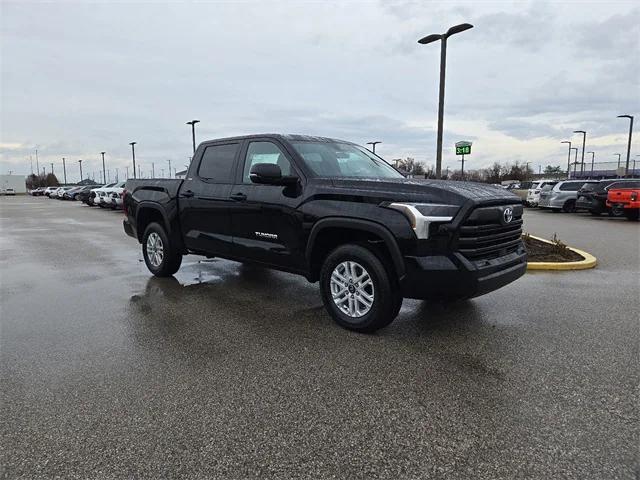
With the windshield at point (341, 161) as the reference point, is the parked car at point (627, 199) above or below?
below

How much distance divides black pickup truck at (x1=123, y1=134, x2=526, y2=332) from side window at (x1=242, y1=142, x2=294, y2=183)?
0.01 m

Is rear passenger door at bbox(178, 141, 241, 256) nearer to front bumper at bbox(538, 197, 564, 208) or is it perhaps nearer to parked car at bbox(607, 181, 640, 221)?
parked car at bbox(607, 181, 640, 221)

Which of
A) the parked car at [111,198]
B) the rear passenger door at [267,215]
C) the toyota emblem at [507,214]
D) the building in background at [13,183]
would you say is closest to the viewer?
the toyota emblem at [507,214]

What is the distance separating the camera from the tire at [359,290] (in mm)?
4422

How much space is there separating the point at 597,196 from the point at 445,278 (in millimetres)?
18618

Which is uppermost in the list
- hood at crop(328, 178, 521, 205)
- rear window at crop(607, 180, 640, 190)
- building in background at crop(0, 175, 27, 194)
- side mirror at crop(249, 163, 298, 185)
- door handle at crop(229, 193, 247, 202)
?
side mirror at crop(249, 163, 298, 185)

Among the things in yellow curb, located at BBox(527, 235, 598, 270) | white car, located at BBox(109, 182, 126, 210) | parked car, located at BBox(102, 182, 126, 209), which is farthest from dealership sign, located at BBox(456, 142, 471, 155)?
parked car, located at BBox(102, 182, 126, 209)

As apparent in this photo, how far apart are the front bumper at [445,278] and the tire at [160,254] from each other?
13.2ft

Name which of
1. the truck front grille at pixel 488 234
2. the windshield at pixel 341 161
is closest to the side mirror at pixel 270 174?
the windshield at pixel 341 161

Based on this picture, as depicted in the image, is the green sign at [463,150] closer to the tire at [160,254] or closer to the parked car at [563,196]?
the tire at [160,254]

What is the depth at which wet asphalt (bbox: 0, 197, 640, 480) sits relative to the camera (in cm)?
266

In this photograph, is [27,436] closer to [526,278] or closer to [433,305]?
[433,305]

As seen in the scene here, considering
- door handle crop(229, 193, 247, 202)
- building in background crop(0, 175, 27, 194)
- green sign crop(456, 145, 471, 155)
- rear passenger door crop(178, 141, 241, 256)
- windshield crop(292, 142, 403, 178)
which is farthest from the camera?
building in background crop(0, 175, 27, 194)

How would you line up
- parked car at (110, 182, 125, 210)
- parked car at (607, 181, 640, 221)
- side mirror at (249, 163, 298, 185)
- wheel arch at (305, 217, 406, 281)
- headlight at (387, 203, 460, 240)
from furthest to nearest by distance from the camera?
parked car at (110, 182, 125, 210) → parked car at (607, 181, 640, 221) → side mirror at (249, 163, 298, 185) → wheel arch at (305, 217, 406, 281) → headlight at (387, 203, 460, 240)
